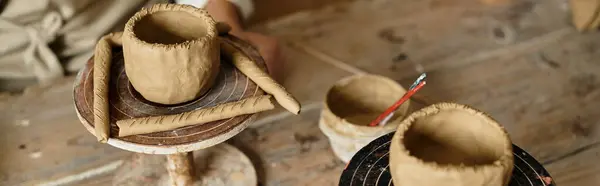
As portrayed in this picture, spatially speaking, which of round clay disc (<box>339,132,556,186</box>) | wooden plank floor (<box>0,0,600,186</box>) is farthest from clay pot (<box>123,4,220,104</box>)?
wooden plank floor (<box>0,0,600,186</box>)

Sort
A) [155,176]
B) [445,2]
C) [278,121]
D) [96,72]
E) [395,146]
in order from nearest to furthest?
1. [395,146]
2. [96,72]
3. [155,176]
4. [278,121]
5. [445,2]

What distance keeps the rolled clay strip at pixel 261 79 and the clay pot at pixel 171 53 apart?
0.20 ft

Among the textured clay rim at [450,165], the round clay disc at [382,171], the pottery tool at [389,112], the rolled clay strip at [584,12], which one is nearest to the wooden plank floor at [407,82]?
the rolled clay strip at [584,12]

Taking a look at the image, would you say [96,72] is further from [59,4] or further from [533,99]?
[533,99]

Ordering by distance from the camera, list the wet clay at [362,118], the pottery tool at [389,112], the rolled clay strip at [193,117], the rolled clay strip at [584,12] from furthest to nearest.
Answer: the rolled clay strip at [584,12]
the wet clay at [362,118]
the pottery tool at [389,112]
the rolled clay strip at [193,117]

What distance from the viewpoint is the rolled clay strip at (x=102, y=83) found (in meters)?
0.91

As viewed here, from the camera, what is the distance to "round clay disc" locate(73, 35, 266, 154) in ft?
3.05

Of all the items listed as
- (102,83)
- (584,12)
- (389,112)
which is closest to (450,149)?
(389,112)

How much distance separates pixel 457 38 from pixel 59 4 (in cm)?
94

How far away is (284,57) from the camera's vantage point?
1.54m

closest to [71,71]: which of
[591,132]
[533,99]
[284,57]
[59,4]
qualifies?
[59,4]

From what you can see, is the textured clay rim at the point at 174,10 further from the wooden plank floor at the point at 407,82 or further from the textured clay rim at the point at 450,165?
the wooden plank floor at the point at 407,82

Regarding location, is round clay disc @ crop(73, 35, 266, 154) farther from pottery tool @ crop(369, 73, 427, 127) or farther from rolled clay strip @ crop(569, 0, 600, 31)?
rolled clay strip @ crop(569, 0, 600, 31)

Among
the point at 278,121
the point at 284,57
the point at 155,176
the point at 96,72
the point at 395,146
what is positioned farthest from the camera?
the point at 284,57
